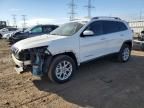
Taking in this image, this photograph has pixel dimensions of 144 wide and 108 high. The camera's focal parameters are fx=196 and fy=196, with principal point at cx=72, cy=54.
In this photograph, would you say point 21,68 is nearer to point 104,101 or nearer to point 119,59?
point 104,101

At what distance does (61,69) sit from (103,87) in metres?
1.29

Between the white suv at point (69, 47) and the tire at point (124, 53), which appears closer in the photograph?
the white suv at point (69, 47)

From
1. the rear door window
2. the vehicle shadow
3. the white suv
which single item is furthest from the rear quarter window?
the vehicle shadow

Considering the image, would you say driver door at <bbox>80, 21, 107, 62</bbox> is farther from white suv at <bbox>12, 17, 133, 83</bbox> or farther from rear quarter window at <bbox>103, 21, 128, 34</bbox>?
rear quarter window at <bbox>103, 21, 128, 34</bbox>

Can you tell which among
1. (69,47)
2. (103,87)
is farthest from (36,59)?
(103,87)

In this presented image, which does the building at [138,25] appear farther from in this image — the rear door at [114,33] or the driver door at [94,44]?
the driver door at [94,44]

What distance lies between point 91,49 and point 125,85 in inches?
63.1

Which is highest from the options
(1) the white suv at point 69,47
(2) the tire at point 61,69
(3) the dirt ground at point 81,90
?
(1) the white suv at point 69,47

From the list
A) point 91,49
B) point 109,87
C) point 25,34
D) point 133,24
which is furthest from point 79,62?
point 133,24

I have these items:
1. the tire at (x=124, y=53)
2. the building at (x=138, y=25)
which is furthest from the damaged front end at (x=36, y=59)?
the building at (x=138, y=25)

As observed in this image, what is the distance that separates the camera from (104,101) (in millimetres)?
4570

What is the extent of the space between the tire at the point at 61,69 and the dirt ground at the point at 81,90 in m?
0.20

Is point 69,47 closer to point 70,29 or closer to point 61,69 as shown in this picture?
point 61,69

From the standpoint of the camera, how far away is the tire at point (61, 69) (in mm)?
5426
